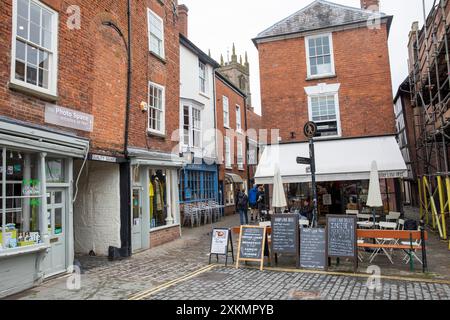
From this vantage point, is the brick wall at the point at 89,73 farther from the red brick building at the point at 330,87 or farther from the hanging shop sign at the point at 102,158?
the red brick building at the point at 330,87

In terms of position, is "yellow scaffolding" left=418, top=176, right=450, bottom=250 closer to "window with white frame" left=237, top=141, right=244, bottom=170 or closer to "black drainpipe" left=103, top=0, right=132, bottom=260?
"black drainpipe" left=103, top=0, right=132, bottom=260

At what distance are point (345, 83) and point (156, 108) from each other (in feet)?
28.5

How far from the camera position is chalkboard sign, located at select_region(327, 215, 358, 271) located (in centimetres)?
789

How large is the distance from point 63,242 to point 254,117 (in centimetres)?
3251

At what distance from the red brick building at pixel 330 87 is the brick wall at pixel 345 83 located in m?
0.04

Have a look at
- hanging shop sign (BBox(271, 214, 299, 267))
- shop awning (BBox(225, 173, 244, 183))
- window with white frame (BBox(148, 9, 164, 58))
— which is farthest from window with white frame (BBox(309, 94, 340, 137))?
shop awning (BBox(225, 173, 244, 183))

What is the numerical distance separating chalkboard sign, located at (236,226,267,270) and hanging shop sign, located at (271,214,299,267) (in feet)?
1.00

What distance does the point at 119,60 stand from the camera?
10680 millimetres

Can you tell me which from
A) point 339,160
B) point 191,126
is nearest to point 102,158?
point 339,160

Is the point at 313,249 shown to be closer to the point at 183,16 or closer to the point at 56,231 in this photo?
the point at 56,231

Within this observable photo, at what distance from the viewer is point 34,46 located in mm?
7668

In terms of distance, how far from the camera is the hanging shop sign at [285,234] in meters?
8.50
